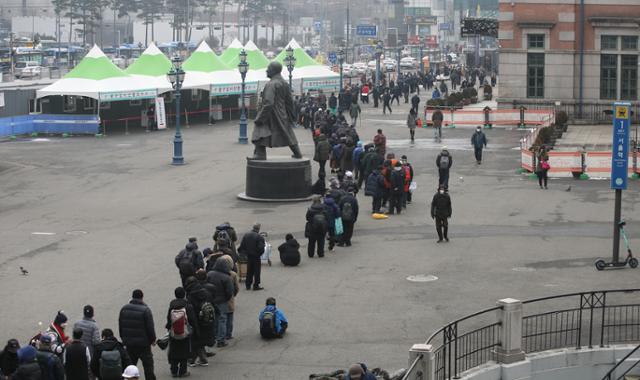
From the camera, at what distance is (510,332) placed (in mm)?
16156

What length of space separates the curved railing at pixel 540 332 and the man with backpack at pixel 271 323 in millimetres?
2352

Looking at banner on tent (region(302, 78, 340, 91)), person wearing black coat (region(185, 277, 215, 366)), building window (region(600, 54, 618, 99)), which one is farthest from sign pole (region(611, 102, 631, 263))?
banner on tent (region(302, 78, 340, 91))

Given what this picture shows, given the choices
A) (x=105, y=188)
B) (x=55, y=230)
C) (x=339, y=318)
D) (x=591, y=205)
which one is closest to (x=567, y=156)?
(x=591, y=205)

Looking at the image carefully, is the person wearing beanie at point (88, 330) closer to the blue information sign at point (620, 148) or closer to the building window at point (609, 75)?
the blue information sign at point (620, 148)

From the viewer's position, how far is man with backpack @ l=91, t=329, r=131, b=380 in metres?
14.1

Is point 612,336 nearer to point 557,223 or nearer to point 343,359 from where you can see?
point 343,359

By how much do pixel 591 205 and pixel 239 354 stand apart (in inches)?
642

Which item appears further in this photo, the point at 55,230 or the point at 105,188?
the point at 105,188

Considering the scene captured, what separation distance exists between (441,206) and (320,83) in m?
49.4

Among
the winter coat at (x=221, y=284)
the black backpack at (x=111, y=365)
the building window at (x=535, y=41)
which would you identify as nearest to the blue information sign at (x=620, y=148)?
the winter coat at (x=221, y=284)

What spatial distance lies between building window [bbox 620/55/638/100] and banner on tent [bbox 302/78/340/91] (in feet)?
81.8

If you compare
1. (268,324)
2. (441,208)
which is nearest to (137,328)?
(268,324)

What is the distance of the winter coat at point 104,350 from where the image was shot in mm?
14344

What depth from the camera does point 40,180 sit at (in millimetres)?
37188
